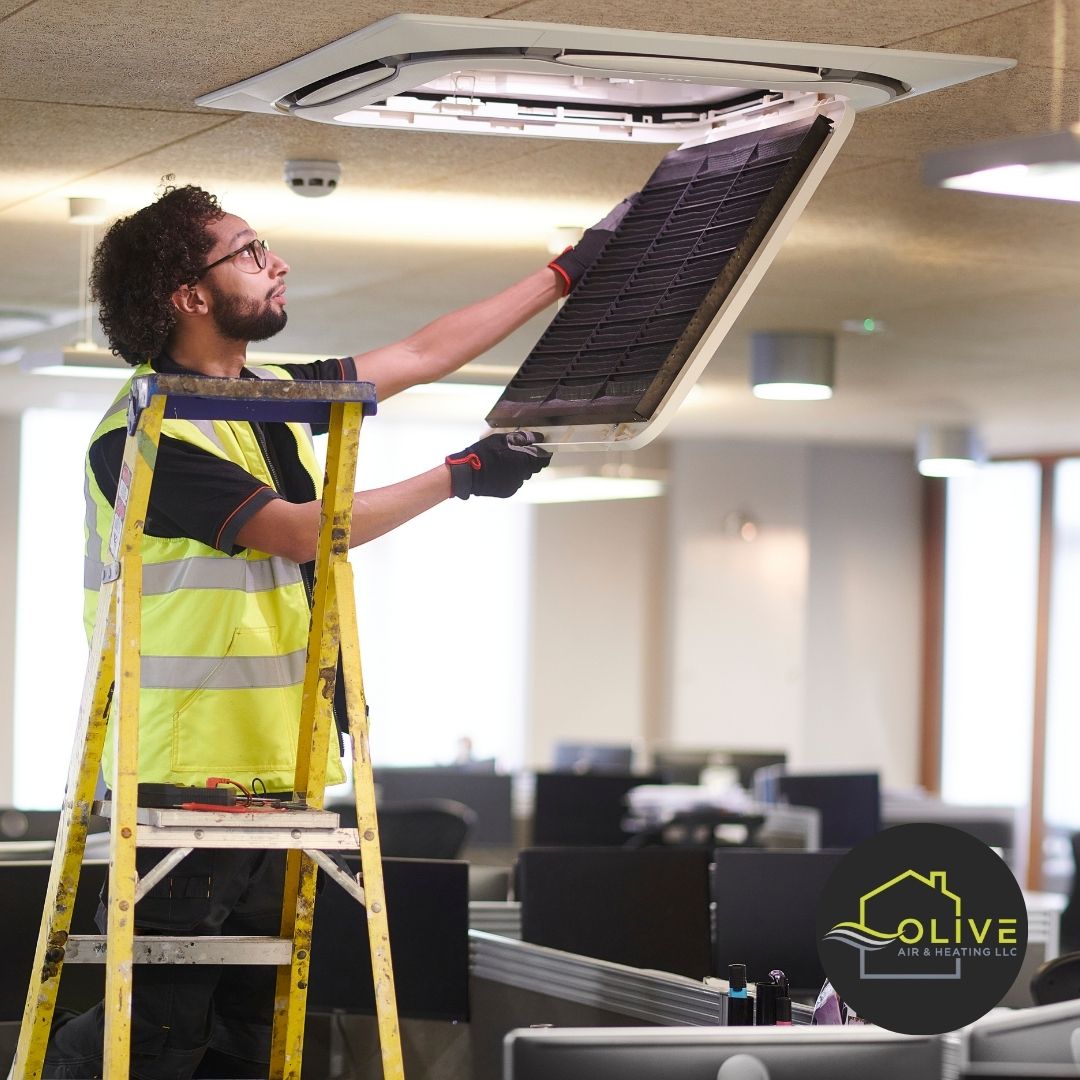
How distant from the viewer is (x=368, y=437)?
425 inches

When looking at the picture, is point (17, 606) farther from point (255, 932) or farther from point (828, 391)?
point (255, 932)

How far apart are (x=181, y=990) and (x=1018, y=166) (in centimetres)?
175

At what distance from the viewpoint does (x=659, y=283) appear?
3.02m

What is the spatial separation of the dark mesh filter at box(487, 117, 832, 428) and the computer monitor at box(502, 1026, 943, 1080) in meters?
1.13

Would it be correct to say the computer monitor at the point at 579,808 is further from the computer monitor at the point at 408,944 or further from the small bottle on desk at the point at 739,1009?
the small bottle on desk at the point at 739,1009

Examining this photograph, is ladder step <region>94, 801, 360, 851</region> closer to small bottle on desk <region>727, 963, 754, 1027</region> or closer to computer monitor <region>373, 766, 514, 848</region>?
small bottle on desk <region>727, 963, 754, 1027</region>

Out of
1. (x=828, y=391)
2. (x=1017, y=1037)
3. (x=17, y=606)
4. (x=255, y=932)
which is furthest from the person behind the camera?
(x=17, y=606)

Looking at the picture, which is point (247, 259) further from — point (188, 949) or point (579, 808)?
point (579, 808)

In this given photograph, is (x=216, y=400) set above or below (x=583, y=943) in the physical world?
above

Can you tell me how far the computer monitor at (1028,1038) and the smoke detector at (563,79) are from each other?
175 cm

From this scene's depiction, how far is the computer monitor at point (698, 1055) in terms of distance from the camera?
72.9 inches

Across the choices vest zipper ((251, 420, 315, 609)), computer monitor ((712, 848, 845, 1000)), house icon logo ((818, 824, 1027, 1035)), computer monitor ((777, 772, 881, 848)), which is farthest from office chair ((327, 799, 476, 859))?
house icon logo ((818, 824, 1027, 1035))

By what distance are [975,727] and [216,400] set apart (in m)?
10.0

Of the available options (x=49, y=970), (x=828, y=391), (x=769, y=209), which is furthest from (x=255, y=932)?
(x=828, y=391)
